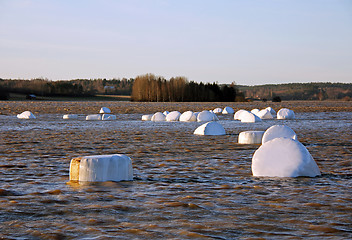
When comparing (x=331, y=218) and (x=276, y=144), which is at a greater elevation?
(x=276, y=144)

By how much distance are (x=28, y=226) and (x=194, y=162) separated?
434 cm

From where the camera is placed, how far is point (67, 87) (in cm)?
9544

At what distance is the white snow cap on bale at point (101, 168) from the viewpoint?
20.5 feet

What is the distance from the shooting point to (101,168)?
625 centimetres

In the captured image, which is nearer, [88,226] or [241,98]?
[88,226]

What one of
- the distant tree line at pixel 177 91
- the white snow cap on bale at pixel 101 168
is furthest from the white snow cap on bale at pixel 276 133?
the distant tree line at pixel 177 91

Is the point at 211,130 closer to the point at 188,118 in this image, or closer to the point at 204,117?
the point at 188,118

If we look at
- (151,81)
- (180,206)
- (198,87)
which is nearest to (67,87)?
(151,81)

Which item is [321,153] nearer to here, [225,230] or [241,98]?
[225,230]

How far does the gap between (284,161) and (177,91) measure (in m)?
70.6

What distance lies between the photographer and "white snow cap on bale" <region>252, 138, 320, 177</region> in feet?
21.7

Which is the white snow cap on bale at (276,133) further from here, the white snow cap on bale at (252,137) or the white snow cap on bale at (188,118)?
the white snow cap on bale at (188,118)

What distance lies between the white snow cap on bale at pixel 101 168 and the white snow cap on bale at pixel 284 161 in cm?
178

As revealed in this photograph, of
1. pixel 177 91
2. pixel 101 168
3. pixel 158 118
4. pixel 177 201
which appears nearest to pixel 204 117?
pixel 158 118
